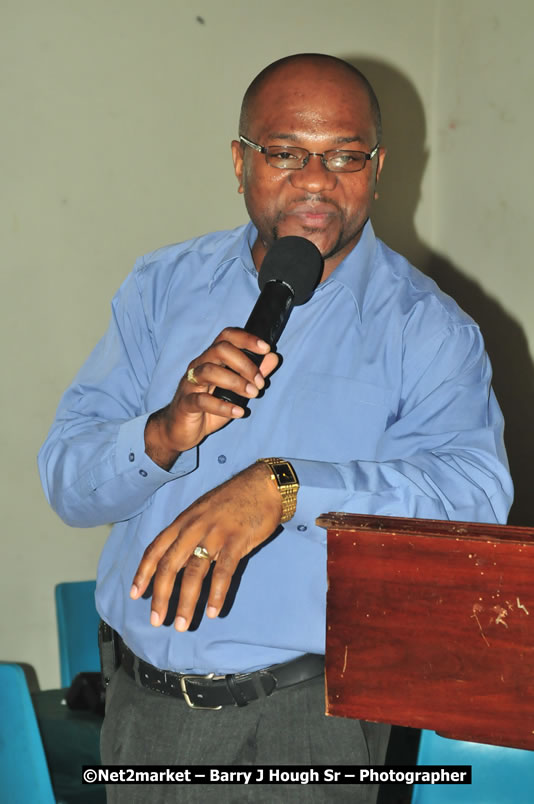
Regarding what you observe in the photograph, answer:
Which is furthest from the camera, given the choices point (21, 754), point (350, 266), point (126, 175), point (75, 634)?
point (126, 175)

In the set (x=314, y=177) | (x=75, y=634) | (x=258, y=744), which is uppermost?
(x=314, y=177)

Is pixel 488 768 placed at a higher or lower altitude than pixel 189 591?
lower

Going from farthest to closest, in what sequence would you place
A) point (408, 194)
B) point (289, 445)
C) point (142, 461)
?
point (408, 194) → point (289, 445) → point (142, 461)

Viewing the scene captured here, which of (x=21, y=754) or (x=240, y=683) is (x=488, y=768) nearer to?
(x=240, y=683)

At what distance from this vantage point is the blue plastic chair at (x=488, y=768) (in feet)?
6.38

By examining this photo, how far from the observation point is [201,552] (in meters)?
1.04

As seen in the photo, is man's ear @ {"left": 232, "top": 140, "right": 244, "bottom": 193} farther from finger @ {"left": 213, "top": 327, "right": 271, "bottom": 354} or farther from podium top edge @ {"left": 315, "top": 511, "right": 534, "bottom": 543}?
podium top edge @ {"left": 315, "top": 511, "right": 534, "bottom": 543}

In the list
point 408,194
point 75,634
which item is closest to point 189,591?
point 75,634

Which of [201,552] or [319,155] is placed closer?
[201,552]

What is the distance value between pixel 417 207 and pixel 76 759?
2461 millimetres

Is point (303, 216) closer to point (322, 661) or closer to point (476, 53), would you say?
point (322, 661)

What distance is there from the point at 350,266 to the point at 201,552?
75 centimetres

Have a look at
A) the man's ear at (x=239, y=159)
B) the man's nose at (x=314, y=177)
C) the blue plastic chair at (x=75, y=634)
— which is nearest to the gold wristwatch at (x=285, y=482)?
the man's nose at (x=314, y=177)

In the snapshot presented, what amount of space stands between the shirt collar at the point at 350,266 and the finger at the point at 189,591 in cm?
69
